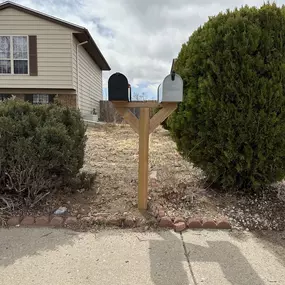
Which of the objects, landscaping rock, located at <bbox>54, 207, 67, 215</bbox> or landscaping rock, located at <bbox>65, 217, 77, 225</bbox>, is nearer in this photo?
landscaping rock, located at <bbox>65, 217, 77, 225</bbox>

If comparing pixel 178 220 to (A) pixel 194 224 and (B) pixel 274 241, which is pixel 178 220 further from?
(B) pixel 274 241

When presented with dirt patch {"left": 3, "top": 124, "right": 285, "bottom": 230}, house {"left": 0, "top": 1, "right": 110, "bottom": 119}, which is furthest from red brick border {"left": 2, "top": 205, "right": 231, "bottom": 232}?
house {"left": 0, "top": 1, "right": 110, "bottom": 119}

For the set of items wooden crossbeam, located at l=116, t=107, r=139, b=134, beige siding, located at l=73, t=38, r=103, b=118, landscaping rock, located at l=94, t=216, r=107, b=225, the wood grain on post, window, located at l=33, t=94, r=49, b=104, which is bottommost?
landscaping rock, located at l=94, t=216, r=107, b=225

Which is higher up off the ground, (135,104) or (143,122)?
(135,104)

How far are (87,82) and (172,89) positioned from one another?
43.4 ft

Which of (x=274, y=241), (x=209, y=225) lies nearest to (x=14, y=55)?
(x=209, y=225)

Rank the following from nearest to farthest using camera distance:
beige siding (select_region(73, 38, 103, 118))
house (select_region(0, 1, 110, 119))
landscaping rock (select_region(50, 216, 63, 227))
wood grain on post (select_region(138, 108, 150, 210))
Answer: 1. landscaping rock (select_region(50, 216, 63, 227))
2. wood grain on post (select_region(138, 108, 150, 210))
3. house (select_region(0, 1, 110, 119))
4. beige siding (select_region(73, 38, 103, 118))

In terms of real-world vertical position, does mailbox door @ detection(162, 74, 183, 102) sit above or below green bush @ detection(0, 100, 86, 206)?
above

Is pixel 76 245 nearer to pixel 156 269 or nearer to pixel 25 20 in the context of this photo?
pixel 156 269

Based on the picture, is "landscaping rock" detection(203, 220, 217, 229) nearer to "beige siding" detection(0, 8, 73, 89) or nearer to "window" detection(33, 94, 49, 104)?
"beige siding" detection(0, 8, 73, 89)

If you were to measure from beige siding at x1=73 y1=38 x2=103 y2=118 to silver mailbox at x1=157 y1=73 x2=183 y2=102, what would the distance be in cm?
1046

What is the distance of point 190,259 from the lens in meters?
2.33

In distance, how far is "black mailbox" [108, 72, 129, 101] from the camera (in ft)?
9.31

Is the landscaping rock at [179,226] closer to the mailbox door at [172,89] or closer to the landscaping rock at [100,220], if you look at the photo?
the landscaping rock at [100,220]
